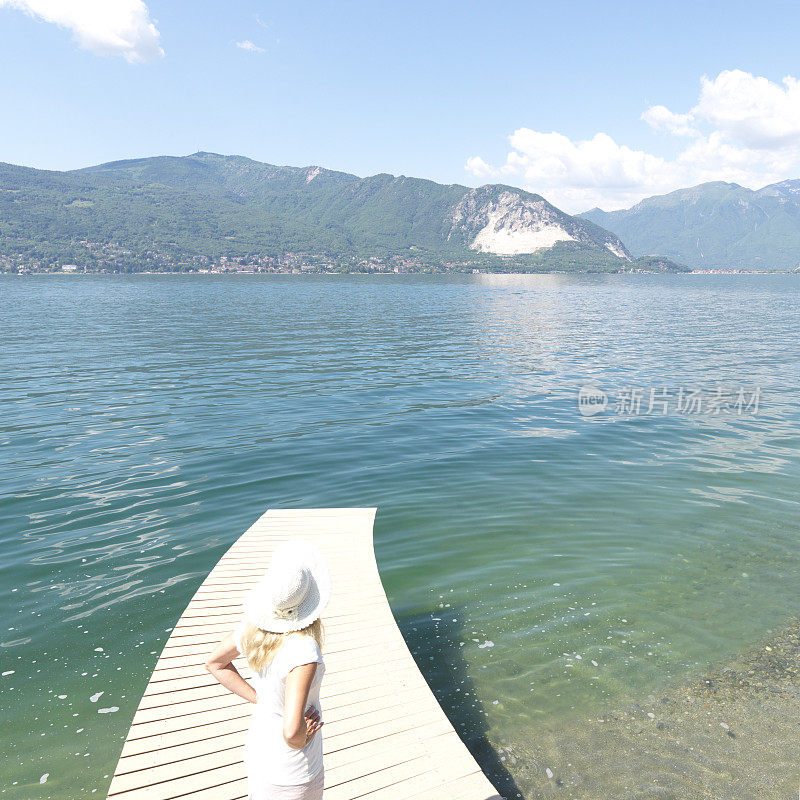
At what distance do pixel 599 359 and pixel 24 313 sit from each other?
2673 inches

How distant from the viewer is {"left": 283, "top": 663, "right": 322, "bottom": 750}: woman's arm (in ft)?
11.2

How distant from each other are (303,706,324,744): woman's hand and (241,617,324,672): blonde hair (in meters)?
0.49

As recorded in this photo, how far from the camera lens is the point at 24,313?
6525 centimetres

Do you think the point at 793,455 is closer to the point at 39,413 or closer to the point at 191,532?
the point at 191,532

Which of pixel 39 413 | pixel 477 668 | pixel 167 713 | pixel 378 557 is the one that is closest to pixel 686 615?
pixel 477 668

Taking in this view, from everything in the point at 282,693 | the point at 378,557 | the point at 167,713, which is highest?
the point at 282,693

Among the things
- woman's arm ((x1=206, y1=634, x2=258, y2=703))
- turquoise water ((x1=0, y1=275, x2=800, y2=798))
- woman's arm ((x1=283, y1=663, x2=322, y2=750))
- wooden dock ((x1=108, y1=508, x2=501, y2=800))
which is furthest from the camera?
turquoise water ((x1=0, y1=275, x2=800, y2=798))

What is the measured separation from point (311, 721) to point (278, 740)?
0.81ft

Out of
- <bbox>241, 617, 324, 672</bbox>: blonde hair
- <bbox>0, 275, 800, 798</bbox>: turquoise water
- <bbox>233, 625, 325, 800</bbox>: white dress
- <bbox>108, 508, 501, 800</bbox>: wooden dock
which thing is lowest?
<bbox>0, 275, 800, 798</bbox>: turquoise water

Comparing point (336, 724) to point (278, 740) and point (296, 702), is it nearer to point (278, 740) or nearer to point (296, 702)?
point (278, 740)

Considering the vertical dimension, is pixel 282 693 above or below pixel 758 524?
above

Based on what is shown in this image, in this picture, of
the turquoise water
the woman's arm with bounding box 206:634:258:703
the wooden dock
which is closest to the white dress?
the woman's arm with bounding box 206:634:258:703

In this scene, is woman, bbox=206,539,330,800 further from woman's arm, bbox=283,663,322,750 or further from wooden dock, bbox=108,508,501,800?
wooden dock, bbox=108,508,501,800

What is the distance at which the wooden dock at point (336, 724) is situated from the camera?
5461 mm
